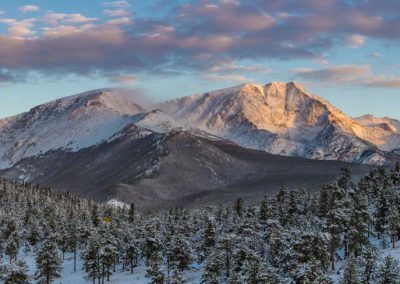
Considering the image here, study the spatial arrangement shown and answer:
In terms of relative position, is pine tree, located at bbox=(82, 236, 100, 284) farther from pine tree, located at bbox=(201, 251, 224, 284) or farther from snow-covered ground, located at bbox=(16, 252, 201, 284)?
pine tree, located at bbox=(201, 251, 224, 284)

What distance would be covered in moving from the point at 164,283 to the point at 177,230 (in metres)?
35.4

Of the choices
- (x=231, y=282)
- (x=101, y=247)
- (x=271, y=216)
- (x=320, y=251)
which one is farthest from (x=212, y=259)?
(x=271, y=216)

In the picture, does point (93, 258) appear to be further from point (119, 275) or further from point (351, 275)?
point (351, 275)

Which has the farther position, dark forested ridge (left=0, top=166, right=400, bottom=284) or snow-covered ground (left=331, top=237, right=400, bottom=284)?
snow-covered ground (left=331, top=237, right=400, bottom=284)

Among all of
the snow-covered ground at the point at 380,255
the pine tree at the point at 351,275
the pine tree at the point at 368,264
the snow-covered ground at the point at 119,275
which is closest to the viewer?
the pine tree at the point at 351,275

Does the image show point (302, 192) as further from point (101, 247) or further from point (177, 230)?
point (101, 247)

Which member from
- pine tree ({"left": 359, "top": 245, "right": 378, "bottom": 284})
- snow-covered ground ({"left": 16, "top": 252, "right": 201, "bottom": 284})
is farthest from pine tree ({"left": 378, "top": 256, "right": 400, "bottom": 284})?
snow-covered ground ({"left": 16, "top": 252, "right": 201, "bottom": 284})

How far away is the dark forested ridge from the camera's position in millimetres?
103625

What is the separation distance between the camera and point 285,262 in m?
115

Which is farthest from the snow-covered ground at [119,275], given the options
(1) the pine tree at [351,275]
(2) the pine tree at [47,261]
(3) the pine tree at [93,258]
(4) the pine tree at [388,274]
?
(4) the pine tree at [388,274]

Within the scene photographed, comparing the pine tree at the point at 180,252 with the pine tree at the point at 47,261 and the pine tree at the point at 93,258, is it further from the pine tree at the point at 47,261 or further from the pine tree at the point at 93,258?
the pine tree at the point at 47,261

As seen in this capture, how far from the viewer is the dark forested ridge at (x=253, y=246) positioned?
104 metres

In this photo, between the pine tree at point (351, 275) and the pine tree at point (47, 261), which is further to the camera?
the pine tree at point (47, 261)

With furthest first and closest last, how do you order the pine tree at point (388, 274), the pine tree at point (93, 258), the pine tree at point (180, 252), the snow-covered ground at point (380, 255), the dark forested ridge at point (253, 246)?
the pine tree at point (93, 258) → the pine tree at point (180, 252) → the snow-covered ground at point (380, 255) → the dark forested ridge at point (253, 246) → the pine tree at point (388, 274)
